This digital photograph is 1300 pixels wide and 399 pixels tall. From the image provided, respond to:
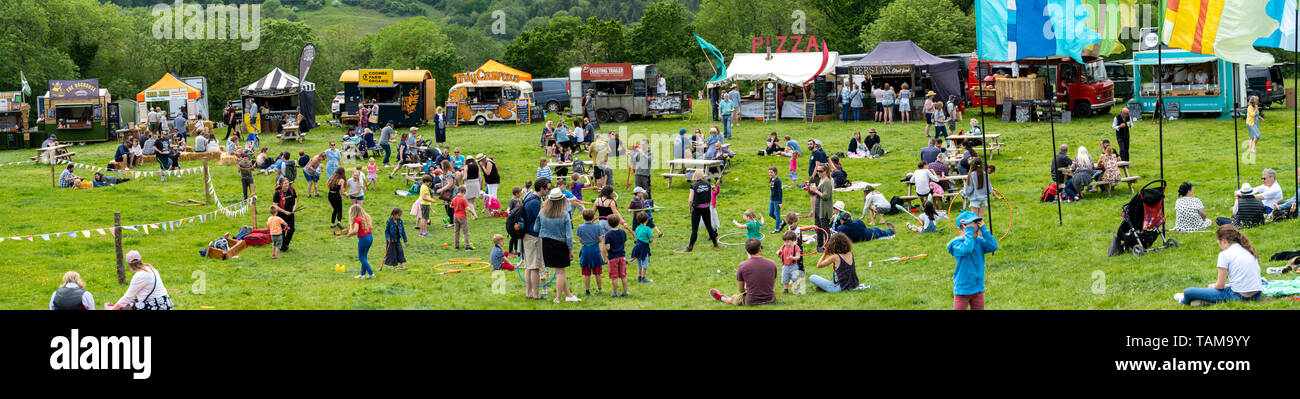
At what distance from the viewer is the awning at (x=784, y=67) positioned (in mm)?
41031

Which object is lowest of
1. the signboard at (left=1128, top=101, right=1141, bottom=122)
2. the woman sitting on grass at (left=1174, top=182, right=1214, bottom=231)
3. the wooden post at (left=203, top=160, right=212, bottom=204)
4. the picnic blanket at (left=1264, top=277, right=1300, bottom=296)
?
the picnic blanket at (left=1264, top=277, right=1300, bottom=296)

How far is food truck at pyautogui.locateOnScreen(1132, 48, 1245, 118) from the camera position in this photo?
113 ft

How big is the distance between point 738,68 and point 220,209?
2240 cm

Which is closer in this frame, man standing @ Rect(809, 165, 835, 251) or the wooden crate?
man standing @ Rect(809, 165, 835, 251)

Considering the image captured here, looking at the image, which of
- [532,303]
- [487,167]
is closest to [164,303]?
[532,303]

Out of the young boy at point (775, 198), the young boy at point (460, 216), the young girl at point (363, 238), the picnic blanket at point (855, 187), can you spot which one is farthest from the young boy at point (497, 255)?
the picnic blanket at point (855, 187)

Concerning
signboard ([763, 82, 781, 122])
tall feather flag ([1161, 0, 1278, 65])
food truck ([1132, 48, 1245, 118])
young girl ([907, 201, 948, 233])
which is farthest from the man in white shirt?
signboard ([763, 82, 781, 122])

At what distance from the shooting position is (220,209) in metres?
25.3

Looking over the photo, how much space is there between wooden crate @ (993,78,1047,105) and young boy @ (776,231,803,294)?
24.3m

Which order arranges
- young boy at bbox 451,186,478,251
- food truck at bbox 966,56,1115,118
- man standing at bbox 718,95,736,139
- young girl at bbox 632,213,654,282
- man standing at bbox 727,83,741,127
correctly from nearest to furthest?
young girl at bbox 632,213,654,282 → young boy at bbox 451,186,478,251 → man standing at bbox 718,95,736,139 → food truck at bbox 966,56,1115,118 → man standing at bbox 727,83,741,127

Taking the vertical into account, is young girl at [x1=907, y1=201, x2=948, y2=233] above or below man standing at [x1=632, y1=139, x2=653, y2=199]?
below

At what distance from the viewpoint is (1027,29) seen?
17.9 m

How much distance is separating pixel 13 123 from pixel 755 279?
39.7 metres

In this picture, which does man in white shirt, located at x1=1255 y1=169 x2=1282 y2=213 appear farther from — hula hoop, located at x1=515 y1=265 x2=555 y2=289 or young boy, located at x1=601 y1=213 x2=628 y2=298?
hula hoop, located at x1=515 y1=265 x2=555 y2=289
